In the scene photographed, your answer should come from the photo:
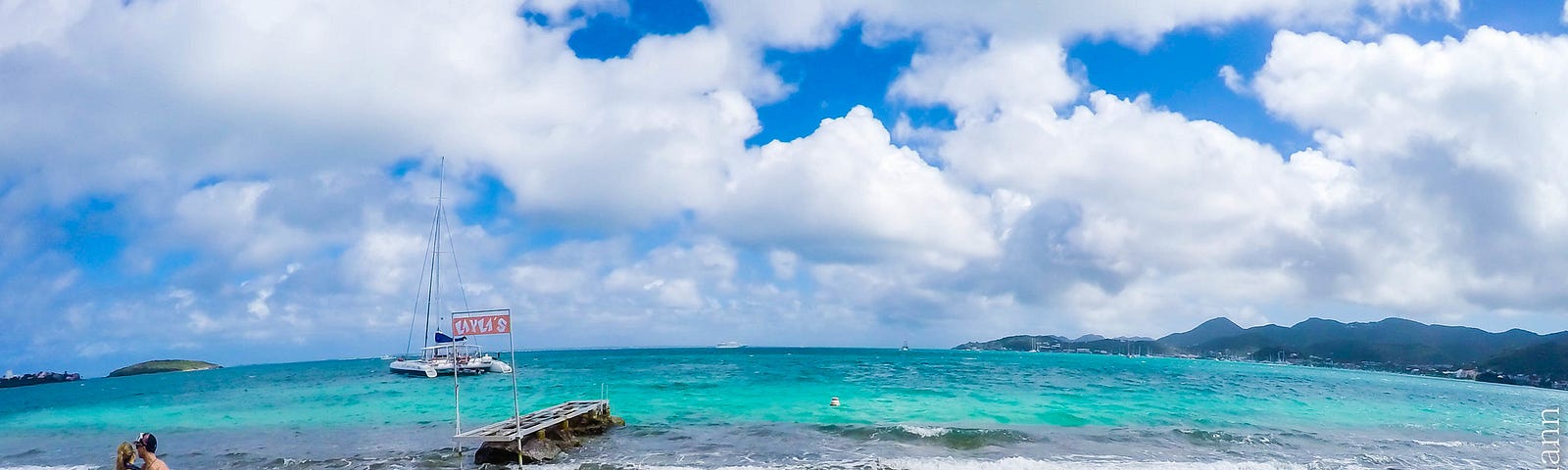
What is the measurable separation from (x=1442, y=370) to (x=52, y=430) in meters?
140

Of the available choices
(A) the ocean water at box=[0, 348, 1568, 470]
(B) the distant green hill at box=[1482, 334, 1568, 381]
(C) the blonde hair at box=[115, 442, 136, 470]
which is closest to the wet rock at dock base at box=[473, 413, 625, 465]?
(A) the ocean water at box=[0, 348, 1568, 470]

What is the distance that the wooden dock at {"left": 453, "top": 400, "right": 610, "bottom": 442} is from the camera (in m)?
18.6

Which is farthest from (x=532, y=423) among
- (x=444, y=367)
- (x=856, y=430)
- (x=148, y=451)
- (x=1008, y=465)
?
(x=444, y=367)

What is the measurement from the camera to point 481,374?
62.1 m

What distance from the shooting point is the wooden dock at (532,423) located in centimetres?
1856

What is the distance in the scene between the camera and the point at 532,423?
20.9 m

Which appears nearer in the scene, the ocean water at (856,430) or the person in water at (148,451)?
the person in water at (148,451)

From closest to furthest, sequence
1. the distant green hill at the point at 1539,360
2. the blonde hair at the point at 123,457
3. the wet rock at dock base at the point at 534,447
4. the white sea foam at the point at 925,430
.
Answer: the blonde hair at the point at 123,457, the wet rock at dock base at the point at 534,447, the white sea foam at the point at 925,430, the distant green hill at the point at 1539,360

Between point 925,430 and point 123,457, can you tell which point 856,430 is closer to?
point 925,430

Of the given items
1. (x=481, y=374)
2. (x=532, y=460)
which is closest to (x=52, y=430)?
(x=532, y=460)

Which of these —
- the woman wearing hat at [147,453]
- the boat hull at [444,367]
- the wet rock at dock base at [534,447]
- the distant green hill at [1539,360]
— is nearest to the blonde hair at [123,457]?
the woman wearing hat at [147,453]

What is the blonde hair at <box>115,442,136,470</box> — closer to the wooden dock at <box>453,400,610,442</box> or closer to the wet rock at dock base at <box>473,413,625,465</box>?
the wooden dock at <box>453,400,610,442</box>

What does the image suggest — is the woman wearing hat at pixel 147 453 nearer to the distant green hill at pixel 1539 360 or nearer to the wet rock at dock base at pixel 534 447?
the wet rock at dock base at pixel 534 447

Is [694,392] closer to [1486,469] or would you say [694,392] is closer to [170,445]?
[170,445]
